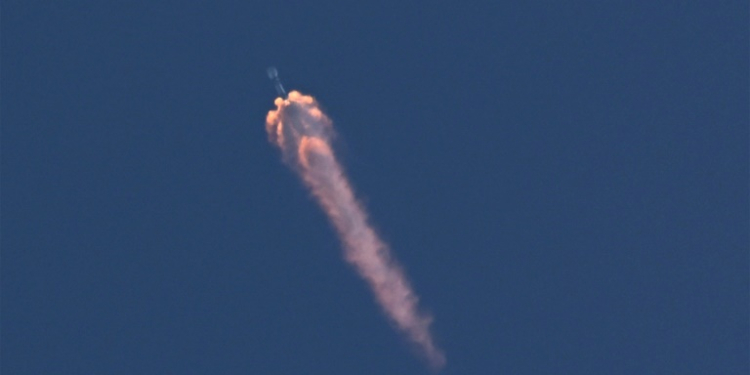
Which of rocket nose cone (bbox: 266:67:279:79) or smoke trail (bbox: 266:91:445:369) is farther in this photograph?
rocket nose cone (bbox: 266:67:279:79)

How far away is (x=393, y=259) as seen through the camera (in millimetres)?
72500

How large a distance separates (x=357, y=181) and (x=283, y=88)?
521 centimetres

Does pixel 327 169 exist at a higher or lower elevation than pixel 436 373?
higher

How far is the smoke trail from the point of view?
2844 inches

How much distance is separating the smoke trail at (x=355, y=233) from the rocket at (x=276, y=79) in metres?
0.41

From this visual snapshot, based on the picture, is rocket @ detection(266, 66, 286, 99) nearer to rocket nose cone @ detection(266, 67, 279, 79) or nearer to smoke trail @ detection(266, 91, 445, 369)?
rocket nose cone @ detection(266, 67, 279, 79)

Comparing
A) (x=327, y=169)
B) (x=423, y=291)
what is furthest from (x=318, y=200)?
(x=423, y=291)

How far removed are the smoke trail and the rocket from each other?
0.41 m

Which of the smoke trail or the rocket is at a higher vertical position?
the rocket

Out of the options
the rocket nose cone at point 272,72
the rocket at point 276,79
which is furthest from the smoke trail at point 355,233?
the rocket nose cone at point 272,72

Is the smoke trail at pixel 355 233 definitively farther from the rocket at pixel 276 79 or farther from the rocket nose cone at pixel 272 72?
the rocket nose cone at pixel 272 72

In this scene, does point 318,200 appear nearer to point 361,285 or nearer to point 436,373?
point 361,285

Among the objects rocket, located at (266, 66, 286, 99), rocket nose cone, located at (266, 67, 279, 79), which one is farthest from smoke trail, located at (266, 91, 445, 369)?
rocket nose cone, located at (266, 67, 279, 79)

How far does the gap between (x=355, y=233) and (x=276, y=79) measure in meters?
7.62
